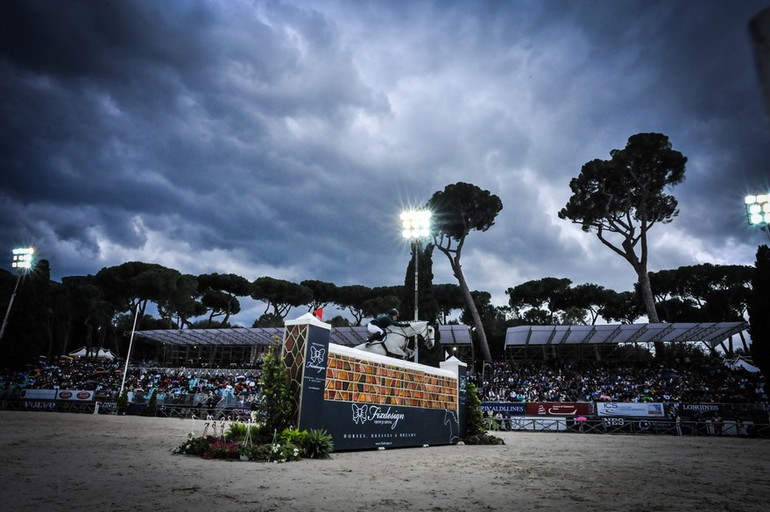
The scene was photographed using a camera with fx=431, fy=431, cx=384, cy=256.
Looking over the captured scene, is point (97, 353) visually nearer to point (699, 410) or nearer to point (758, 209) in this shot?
point (699, 410)

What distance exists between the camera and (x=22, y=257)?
1052 inches

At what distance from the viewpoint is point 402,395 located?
1329cm

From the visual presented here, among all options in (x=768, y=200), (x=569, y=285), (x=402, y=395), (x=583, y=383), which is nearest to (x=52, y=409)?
(x=402, y=395)

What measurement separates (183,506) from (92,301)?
53256 millimetres

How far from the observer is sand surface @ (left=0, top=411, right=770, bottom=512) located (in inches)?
198

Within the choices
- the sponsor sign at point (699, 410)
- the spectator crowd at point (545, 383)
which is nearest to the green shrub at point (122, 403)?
the spectator crowd at point (545, 383)

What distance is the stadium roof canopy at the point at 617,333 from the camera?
3188 cm

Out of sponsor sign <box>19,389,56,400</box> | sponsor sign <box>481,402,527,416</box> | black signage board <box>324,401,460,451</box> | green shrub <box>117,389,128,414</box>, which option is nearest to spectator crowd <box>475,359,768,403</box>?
sponsor sign <box>481,402,527,416</box>

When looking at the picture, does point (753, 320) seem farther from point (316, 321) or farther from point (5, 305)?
point (5, 305)

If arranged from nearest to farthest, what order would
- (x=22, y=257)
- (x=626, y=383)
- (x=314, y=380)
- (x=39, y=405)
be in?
(x=314, y=380) < (x=39, y=405) < (x=22, y=257) < (x=626, y=383)

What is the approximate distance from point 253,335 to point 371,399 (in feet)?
104

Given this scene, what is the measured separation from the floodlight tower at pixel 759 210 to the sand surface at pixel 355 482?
32.1 feet

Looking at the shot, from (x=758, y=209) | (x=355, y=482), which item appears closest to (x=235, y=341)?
(x=355, y=482)

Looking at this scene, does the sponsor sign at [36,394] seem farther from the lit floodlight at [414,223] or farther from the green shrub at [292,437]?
the green shrub at [292,437]
